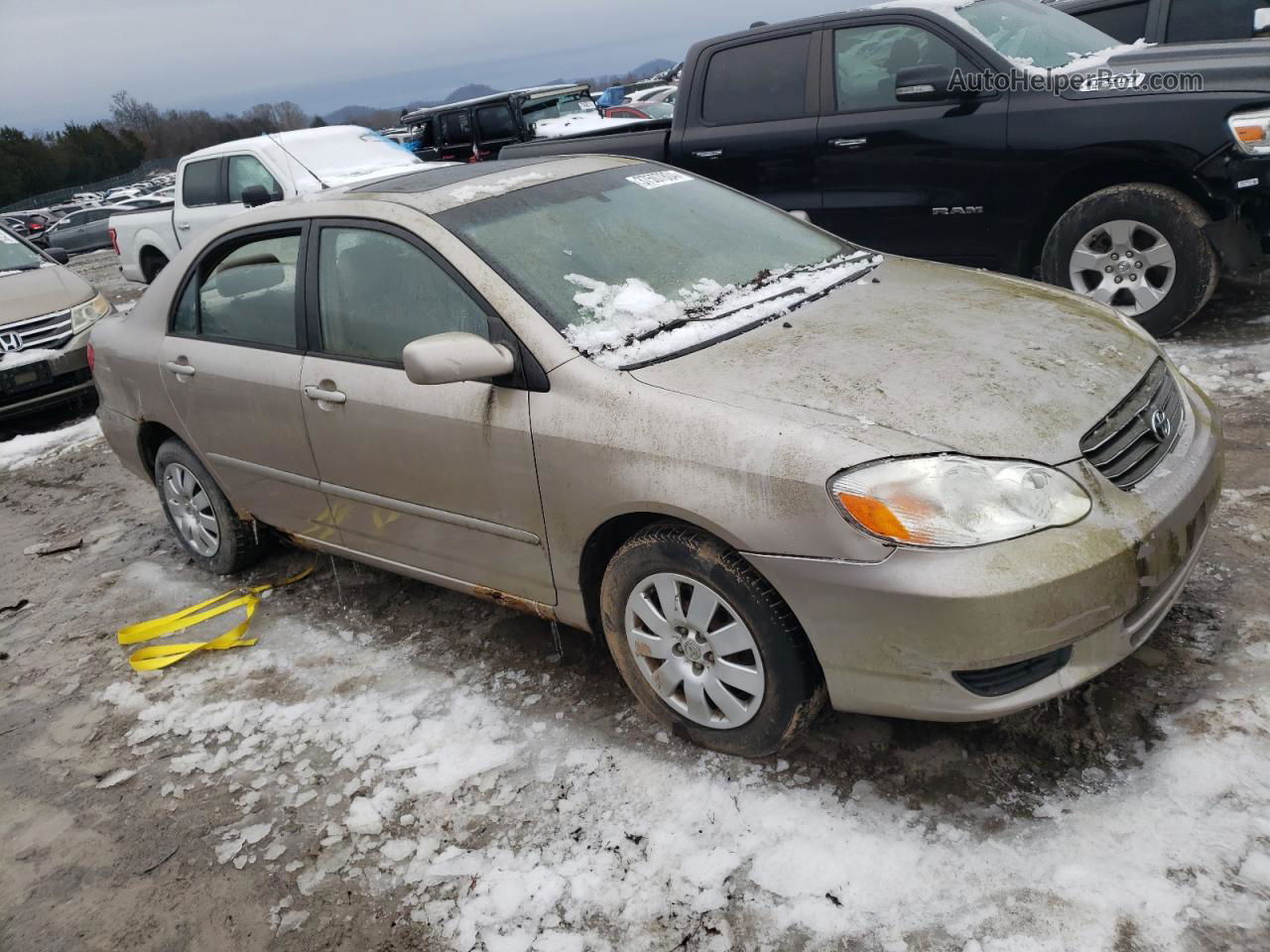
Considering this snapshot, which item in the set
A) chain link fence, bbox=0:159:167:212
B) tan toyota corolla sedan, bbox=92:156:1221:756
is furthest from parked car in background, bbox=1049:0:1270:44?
chain link fence, bbox=0:159:167:212

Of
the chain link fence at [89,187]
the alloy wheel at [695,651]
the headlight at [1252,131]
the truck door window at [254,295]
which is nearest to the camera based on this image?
the alloy wheel at [695,651]

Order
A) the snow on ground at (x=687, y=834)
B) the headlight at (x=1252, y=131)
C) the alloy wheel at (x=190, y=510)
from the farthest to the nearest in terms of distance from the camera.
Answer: the headlight at (x=1252, y=131), the alloy wheel at (x=190, y=510), the snow on ground at (x=687, y=834)

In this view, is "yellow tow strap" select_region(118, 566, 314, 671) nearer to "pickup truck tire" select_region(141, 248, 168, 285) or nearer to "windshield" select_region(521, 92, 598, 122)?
"pickup truck tire" select_region(141, 248, 168, 285)

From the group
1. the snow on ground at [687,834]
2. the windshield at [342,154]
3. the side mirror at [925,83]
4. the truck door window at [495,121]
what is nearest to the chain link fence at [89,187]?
the truck door window at [495,121]

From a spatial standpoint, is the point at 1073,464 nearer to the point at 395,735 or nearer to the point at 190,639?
the point at 395,735

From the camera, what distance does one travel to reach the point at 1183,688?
271 cm

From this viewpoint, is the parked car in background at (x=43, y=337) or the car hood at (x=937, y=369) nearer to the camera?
the car hood at (x=937, y=369)

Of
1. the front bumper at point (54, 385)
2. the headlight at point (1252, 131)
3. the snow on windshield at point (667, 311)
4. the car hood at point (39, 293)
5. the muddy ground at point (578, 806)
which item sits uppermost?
the headlight at point (1252, 131)

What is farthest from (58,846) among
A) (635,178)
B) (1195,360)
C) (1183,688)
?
(1195,360)

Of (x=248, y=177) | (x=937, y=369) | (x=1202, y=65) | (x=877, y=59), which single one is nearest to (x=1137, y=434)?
(x=937, y=369)

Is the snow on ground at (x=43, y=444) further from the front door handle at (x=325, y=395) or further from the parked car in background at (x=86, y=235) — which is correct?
the parked car in background at (x=86, y=235)

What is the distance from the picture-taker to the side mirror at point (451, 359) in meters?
2.70

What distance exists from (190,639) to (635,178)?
2.64m

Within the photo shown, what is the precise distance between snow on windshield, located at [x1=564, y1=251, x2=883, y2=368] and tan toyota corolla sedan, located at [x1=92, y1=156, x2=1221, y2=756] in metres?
0.01
